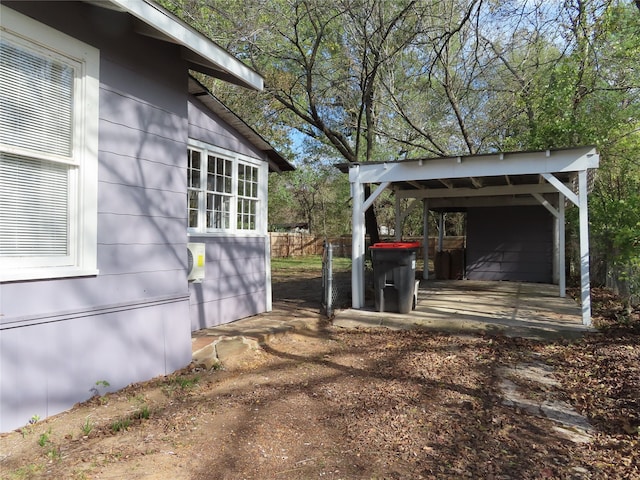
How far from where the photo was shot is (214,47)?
4504mm

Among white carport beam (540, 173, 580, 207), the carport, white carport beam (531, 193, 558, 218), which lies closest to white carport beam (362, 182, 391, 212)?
the carport

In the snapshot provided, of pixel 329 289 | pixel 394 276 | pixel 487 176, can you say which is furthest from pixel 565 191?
pixel 329 289

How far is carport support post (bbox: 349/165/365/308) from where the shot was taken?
7.91 m

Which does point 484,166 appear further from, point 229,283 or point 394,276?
point 229,283

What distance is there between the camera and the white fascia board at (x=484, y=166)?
6684 millimetres

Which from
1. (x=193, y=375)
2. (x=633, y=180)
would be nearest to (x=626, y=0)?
(x=633, y=180)

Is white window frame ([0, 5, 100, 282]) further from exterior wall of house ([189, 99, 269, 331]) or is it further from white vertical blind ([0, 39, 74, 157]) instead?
exterior wall of house ([189, 99, 269, 331])

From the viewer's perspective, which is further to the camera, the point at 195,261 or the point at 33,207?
the point at 195,261

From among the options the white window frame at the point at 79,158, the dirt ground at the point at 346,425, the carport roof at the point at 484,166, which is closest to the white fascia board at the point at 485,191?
the carport roof at the point at 484,166

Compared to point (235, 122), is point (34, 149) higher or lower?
lower

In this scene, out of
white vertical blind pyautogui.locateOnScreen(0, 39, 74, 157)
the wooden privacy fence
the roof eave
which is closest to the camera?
white vertical blind pyautogui.locateOnScreen(0, 39, 74, 157)

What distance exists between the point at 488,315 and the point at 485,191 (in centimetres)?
445

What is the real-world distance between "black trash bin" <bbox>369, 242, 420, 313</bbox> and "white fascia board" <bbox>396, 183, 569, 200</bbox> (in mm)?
3962

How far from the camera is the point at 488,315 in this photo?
7.27 metres
